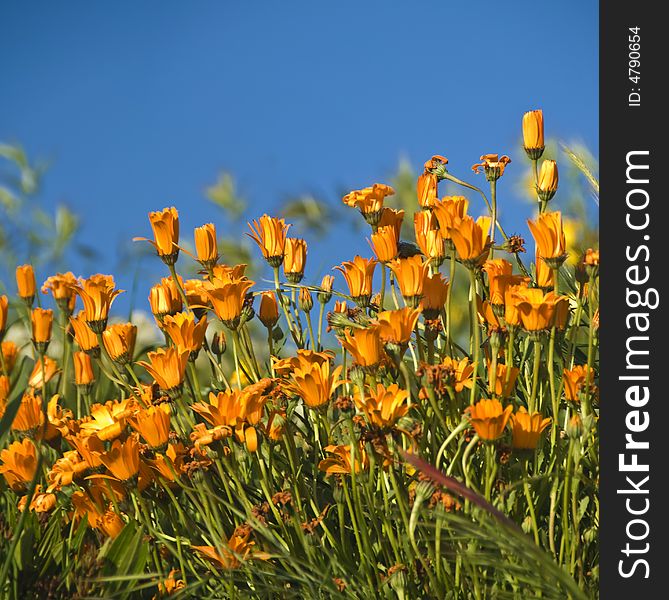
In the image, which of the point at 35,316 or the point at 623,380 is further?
the point at 35,316

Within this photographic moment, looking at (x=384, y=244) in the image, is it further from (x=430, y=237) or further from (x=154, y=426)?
(x=154, y=426)

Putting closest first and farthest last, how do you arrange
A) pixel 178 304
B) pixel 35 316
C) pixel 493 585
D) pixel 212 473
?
pixel 493 585 → pixel 212 473 → pixel 178 304 → pixel 35 316

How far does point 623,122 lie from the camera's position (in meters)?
1.63

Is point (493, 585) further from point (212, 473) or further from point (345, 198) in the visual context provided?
point (345, 198)

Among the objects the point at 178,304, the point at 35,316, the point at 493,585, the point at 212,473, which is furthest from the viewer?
the point at 35,316

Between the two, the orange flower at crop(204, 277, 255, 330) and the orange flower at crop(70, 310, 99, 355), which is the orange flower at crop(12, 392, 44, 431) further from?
the orange flower at crop(204, 277, 255, 330)

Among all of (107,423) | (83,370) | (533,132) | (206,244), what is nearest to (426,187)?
(533,132)

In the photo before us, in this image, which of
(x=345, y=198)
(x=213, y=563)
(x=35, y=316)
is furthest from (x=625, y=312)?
(x=35, y=316)

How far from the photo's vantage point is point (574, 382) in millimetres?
1692

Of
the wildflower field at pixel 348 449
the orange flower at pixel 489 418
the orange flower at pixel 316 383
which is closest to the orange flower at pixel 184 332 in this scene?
the wildflower field at pixel 348 449

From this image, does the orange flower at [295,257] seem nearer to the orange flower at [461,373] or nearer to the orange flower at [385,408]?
the orange flower at [461,373]

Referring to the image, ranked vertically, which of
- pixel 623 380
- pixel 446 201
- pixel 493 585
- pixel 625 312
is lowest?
pixel 493 585

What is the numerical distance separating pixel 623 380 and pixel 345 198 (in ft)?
2.29

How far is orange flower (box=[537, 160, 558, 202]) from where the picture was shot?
192cm
